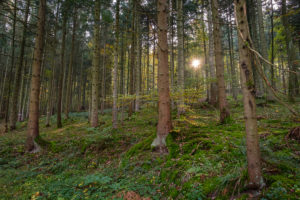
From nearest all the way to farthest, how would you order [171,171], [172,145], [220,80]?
[171,171], [172,145], [220,80]

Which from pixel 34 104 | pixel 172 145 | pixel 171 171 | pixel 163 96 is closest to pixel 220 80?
pixel 163 96

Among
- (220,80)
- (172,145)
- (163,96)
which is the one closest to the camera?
(172,145)

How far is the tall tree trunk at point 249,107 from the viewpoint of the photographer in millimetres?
1950

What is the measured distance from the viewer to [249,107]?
6.49 feet

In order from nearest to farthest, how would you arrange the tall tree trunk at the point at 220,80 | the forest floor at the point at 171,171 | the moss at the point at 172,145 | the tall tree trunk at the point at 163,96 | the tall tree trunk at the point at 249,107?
the tall tree trunk at the point at 249,107 → the forest floor at the point at 171,171 → the moss at the point at 172,145 → the tall tree trunk at the point at 163,96 → the tall tree trunk at the point at 220,80

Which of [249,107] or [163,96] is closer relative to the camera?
[249,107]

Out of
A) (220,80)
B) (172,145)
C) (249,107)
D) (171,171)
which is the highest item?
(220,80)

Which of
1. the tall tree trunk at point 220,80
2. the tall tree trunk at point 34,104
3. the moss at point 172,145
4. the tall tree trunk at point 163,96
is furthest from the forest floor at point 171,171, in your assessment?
the tall tree trunk at point 34,104

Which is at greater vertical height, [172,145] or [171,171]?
[172,145]

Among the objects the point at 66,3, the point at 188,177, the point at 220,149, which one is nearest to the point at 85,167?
the point at 188,177

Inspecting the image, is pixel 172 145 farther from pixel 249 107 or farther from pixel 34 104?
pixel 34 104

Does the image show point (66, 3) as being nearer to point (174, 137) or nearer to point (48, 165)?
point (48, 165)

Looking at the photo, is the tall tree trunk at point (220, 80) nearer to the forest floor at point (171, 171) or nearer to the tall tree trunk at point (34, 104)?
the forest floor at point (171, 171)

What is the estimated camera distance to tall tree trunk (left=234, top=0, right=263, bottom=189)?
1.95m
